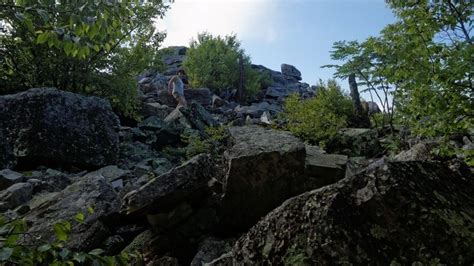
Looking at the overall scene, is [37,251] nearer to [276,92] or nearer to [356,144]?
[356,144]

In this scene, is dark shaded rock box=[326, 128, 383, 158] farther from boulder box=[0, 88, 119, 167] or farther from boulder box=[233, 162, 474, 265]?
boulder box=[233, 162, 474, 265]

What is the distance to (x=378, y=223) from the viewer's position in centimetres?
299

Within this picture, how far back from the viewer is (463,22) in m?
5.41

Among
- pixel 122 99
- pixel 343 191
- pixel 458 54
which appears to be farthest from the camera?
pixel 122 99

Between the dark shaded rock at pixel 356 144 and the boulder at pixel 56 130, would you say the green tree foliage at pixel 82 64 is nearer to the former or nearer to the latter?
the boulder at pixel 56 130

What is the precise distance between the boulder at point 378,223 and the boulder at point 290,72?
5165 cm

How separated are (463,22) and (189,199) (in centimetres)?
496

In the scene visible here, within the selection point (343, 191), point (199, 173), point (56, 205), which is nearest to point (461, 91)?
point (343, 191)

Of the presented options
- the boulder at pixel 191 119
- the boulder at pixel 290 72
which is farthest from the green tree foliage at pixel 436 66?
the boulder at pixel 290 72

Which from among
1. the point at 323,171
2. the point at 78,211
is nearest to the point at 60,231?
the point at 78,211

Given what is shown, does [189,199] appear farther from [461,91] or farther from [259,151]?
[461,91]

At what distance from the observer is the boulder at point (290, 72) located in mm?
55141

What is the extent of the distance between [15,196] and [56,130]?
3.94 m

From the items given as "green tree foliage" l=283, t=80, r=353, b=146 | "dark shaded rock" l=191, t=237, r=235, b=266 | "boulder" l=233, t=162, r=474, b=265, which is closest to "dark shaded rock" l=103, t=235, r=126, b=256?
"dark shaded rock" l=191, t=237, r=235, b=266
